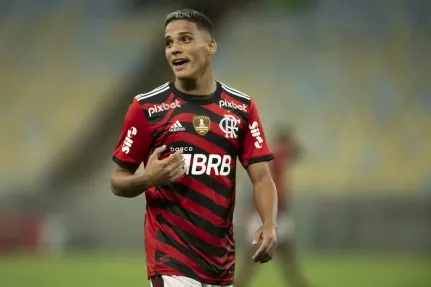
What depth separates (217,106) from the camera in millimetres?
4352

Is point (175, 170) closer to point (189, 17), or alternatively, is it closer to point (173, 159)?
point (173, 159)

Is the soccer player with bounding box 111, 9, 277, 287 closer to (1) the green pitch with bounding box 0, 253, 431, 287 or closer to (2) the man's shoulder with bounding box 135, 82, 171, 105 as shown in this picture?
(2) the man's shoulder with bounding box 135, 82, 171, 105

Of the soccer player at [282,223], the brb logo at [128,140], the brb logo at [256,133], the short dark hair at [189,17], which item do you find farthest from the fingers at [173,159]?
the soccer player at [282,223]

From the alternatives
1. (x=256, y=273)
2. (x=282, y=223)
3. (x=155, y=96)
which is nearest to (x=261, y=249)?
(x=155, y=96)

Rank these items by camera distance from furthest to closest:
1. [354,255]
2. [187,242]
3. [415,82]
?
[415,82] < [354,255] < [187,242]

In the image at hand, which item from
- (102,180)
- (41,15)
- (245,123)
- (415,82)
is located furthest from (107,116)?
(245,123)

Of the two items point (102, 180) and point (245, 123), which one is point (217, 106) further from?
point (102, 180)

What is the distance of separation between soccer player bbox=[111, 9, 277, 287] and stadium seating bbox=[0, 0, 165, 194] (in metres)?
10.3

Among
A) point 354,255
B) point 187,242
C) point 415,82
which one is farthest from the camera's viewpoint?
point 415,82

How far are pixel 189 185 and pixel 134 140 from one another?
13.4 inches

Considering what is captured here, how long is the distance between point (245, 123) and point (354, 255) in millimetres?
9709

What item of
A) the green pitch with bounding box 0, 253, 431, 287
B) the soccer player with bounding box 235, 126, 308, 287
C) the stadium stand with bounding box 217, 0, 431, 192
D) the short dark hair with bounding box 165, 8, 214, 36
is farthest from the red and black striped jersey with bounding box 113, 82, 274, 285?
A: the stadium stand with bounding box 217, 0, 431, 192

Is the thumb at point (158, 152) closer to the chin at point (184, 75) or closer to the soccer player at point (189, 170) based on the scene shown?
the soccer player at point (189, 170)

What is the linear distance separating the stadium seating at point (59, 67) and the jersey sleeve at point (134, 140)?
407 inches
